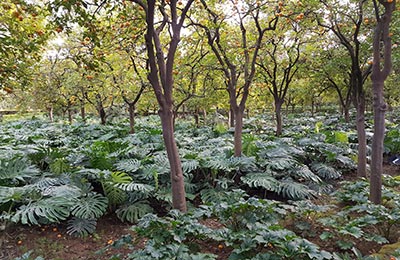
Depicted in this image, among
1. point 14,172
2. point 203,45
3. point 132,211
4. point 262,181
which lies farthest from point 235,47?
point 14,172

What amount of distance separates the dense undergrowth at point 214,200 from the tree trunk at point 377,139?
0.67ft

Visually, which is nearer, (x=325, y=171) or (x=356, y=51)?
(x=356, y=51)

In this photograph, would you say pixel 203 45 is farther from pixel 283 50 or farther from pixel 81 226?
pixel 81 226

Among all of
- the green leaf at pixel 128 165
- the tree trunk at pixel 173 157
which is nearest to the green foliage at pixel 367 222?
the tree trunk at pixel 173 157

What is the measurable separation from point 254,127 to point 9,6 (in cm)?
1100

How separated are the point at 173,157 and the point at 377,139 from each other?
2739mm

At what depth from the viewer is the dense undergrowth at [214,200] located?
2.88 metres

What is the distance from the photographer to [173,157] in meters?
3.90

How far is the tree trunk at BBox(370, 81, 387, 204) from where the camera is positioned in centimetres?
378

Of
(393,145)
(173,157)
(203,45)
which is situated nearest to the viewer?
(173,157)

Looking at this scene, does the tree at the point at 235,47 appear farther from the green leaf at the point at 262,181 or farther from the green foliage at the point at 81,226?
the green foliage at the point at 81,226

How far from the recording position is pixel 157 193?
464 cm

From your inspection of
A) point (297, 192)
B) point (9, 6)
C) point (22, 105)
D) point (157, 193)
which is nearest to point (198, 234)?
point (157, 193)

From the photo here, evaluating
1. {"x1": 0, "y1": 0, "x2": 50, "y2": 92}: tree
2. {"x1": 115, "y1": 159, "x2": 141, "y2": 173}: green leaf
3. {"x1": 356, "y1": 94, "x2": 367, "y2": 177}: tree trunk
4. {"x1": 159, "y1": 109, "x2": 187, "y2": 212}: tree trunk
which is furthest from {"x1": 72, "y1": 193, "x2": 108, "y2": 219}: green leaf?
{"x1": 356, "y1": 94, "x2": 367, "y2": 177}: tree trunk
